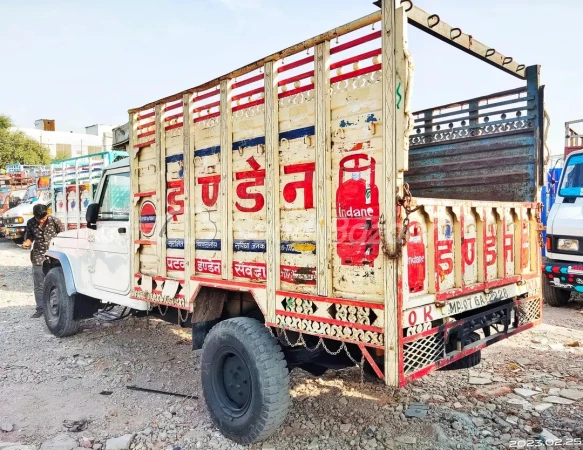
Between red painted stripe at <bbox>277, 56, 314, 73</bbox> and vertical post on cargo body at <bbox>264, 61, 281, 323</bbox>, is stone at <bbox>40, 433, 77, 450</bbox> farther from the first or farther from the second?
red painted stripe at <bbox>277, 56, 314, 73</bbox>

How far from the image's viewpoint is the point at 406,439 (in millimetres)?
3043

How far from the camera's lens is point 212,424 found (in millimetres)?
3354

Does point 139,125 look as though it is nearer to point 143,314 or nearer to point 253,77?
point 253,77

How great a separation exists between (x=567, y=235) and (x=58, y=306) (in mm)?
6500

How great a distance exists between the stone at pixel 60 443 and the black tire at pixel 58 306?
2.51m

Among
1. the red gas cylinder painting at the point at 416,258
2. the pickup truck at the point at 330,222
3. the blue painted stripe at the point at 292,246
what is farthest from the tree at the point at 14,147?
the red gas cylinder painting at the point at 416,258

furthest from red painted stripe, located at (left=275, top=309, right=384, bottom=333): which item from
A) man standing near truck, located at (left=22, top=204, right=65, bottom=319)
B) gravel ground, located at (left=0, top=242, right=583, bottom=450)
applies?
man standing near truck, located at (left=22, top=204, right=65, bottom=319)

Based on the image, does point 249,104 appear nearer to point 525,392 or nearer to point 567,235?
point 525,392

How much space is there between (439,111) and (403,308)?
2.64 meters

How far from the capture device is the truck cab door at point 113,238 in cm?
443

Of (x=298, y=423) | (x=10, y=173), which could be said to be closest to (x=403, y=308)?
(x=298, y=423)

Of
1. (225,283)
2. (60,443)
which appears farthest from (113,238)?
(60,443)

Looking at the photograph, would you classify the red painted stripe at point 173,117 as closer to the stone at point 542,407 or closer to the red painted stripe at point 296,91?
the red painted stripe at point 296,91

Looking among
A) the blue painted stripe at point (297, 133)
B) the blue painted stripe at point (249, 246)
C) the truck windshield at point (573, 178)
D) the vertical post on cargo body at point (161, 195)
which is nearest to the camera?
the blue painted stripe at point (297, 133)
